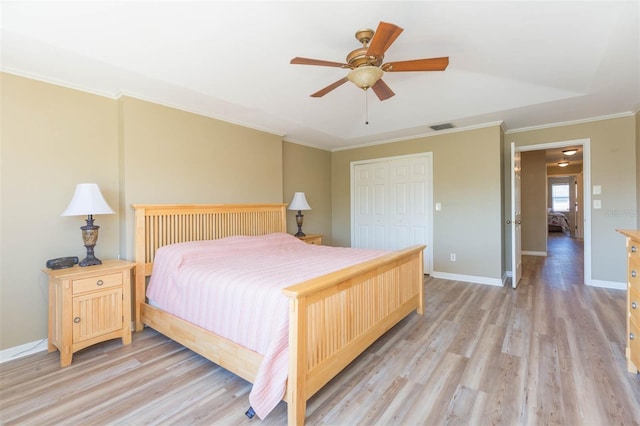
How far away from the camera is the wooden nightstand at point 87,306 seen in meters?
2.26

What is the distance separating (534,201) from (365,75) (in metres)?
6.81

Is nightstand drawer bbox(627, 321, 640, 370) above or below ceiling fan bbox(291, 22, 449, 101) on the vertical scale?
below

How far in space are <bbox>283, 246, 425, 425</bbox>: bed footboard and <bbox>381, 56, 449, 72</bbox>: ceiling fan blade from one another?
1470 millimetres

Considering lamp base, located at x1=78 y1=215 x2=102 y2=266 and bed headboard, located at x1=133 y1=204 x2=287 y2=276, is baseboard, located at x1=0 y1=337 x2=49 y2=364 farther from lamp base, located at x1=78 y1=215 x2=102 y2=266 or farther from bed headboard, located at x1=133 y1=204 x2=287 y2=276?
bed headboard, located at x1=133 y1=204 x2=287 y2=276

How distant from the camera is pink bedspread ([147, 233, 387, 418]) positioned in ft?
5.28

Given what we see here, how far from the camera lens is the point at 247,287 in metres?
1.92

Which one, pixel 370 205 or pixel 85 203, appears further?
pixel 370 205

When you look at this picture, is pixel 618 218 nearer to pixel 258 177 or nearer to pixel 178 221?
pixel 258 177

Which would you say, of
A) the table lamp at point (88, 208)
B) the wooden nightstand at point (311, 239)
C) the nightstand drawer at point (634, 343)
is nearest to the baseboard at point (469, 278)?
the wooden nightstand at point (311, 239)

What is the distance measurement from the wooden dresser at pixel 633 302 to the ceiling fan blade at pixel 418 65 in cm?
167

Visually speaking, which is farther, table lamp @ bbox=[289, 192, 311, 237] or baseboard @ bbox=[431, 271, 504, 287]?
table lamp @ bbox=[289, 192, 311, 237]

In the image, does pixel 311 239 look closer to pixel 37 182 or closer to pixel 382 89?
pixel 382 89

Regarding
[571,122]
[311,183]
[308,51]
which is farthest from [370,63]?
[571,122]

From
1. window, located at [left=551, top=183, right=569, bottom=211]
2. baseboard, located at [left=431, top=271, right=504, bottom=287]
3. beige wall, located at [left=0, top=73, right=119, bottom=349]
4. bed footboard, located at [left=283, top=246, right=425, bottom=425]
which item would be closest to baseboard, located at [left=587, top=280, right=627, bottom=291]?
baseboard, located at [left=431, top=271, right=504, bottom=287]
